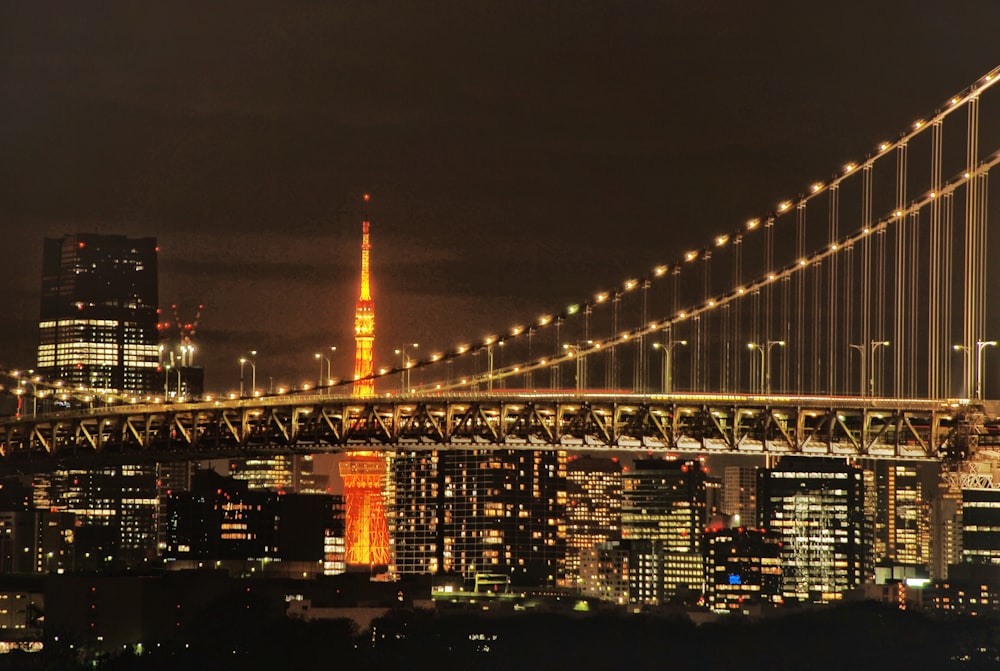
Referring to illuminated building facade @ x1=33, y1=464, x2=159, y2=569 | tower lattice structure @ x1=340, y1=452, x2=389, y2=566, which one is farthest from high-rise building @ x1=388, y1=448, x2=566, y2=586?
tower lattice structure @ x1=340, y1=452, x2=389, y2=566

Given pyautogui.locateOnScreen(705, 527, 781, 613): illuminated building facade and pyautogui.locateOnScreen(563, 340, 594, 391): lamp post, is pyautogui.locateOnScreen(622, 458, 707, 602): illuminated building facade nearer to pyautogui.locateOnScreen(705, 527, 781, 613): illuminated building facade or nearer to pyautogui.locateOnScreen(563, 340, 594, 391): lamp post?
pyautogui.locateOnScreen(705, 527, 781, 613): illuminated building facade

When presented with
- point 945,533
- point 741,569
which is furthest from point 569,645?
point 945,533

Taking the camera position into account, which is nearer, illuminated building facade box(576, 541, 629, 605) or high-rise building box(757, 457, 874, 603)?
illuminated building facade box(576, 541, 629, 605)

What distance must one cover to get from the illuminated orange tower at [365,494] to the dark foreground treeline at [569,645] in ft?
87.5

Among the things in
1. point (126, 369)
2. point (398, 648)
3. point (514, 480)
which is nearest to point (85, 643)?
point (398, 648)

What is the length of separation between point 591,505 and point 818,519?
22.9 m

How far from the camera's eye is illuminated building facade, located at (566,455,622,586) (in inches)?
6678

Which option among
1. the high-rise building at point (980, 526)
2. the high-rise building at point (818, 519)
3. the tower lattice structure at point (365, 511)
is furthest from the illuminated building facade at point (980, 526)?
the tower lattice structure at point (365, 511)

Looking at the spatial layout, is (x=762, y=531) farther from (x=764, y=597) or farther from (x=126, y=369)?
(x=126, y=369)

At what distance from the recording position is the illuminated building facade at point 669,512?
160750 millimetres

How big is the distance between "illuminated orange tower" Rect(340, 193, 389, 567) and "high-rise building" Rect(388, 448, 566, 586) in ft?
73.2

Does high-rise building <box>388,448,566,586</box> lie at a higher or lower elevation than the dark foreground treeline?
higher

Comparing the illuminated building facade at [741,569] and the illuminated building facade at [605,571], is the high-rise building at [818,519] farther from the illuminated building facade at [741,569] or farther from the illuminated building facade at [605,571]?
the illuminated building facade at [605,571]

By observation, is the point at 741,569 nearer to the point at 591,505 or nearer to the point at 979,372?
the point at 591,505
